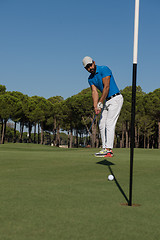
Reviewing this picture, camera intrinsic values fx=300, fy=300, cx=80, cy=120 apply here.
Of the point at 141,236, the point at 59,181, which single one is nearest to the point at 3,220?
the point at 141,236

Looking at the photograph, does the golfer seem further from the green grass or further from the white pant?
the green grass

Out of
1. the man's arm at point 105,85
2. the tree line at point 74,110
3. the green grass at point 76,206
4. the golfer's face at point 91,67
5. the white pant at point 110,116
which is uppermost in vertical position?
the tree line at point 74,110

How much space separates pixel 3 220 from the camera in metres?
Result: 3.24

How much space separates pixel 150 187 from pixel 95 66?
4.55m

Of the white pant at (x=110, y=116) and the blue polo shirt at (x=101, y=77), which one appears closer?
the blue polo shirt at (x=101, y=77)

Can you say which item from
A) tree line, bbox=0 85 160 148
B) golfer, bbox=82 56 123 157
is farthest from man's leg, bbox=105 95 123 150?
tree line, bbox=0 85 160 148

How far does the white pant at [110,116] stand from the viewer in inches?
352

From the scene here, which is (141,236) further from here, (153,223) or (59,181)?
(59,181)

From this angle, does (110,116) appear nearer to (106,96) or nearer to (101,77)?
(106,96)

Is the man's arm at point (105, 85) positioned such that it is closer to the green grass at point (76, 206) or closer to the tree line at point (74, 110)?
the green grass at point (76, 206)

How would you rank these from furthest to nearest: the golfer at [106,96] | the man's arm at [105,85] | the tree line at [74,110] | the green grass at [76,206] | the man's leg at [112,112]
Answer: the tree line at [74,110] < the man's leg at [112,112] < the golfer at [106,96] < the man's arm at [105,85] < the green grass at [76,206]

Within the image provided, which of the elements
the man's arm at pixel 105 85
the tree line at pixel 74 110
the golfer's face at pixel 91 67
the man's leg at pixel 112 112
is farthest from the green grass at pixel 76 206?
the tree line at pixel 74 110

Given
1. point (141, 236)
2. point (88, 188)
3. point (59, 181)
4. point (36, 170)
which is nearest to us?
point (141, 236)

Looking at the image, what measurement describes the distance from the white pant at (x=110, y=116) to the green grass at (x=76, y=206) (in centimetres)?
218
